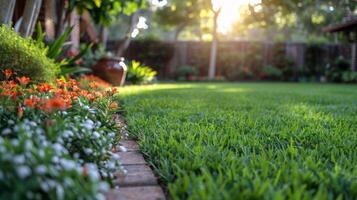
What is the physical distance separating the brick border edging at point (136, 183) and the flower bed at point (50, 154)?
7 centimetres

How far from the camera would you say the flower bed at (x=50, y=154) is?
1.16 metres

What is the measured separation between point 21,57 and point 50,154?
278 cm

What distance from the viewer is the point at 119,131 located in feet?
8.16

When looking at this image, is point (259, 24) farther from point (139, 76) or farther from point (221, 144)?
point (221, 144)

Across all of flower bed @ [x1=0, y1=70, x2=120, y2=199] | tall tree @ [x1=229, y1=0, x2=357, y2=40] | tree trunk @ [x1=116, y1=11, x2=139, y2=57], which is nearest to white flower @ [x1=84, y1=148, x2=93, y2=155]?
flower bed @ [x1=0, y1=70, x2=120, y2=199]

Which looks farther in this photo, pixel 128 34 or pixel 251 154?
pixel 128 34

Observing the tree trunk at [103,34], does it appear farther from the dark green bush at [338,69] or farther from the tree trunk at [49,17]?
the dark green bush at [338,69]

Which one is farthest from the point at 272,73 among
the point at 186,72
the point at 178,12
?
the point at 178,12

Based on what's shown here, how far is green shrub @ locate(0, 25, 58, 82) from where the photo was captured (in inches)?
143

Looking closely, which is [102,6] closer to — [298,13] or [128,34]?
[128,34]

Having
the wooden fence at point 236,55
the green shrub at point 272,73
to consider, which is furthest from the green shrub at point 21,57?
the green shrub at point 272,73

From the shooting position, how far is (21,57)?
377 cm

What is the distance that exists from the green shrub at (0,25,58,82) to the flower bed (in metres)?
1.39

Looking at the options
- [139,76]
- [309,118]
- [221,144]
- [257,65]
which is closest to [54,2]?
[139,76]
